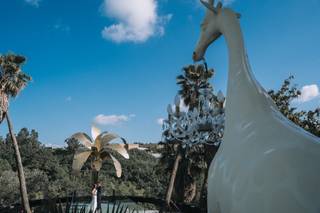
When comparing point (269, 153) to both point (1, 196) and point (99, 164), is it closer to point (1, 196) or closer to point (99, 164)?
point (99, 164)

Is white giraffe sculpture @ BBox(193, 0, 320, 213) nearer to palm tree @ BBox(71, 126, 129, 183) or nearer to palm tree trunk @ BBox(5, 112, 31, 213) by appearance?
palm tree @ BBox(71, 126, 129, 183)

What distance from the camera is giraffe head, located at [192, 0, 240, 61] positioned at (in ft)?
9.48

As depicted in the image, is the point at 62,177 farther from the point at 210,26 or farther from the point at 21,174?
the point at 210,26

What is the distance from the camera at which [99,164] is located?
939cm

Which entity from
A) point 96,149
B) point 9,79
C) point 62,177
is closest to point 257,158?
point 96,149

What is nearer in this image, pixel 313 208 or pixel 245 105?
pixel 313 208

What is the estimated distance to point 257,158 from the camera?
163 cm

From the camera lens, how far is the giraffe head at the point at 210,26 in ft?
9.48

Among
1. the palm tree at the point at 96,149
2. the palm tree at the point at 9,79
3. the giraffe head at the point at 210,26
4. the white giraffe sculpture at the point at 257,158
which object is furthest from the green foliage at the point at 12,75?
the white giraffe sculpture at the point at 257,158

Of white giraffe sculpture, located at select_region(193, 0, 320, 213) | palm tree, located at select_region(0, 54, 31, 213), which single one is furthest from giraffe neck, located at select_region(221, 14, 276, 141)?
palm tree, located at select_region(0, 54, 31, 213)

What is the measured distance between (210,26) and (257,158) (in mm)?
1752

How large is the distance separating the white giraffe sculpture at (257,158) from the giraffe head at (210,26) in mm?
268

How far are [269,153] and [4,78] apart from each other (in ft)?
57.2

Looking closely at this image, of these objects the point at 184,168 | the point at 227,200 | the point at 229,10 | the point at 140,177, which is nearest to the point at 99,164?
the point at 229,10
